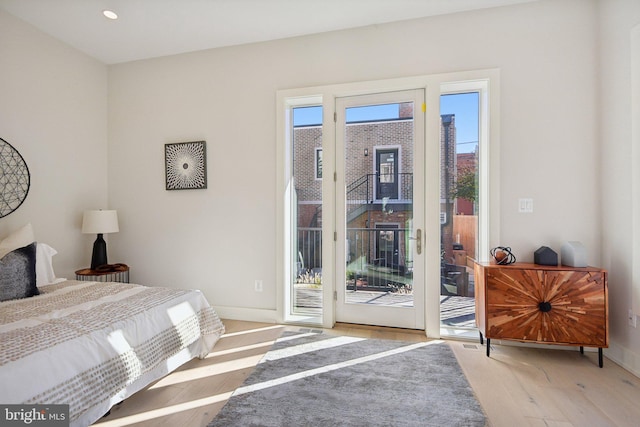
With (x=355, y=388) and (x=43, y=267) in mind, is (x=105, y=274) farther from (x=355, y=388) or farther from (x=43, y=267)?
(x=355, y=388)

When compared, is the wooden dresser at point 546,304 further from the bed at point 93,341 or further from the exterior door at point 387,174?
the bed at point 93,341

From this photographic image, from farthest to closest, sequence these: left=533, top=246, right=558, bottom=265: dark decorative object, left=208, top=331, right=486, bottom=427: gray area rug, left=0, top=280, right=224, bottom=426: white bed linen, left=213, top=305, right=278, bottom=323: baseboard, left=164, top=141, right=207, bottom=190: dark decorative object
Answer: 1. left=164, top=141, right=207, bottom=190: dark decorative object
2. left=213, top=305, right=278, bottom=323: baseboard
3. left=533, top=246, right=558, bottom=265: dark decorative object
4. left=208, top=331, right=486, bottom=427: gray area rug
5. left=0, top=280, right=224, bottom=426: white bed linen

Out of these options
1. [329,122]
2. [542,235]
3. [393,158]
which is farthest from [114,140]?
[542,235]

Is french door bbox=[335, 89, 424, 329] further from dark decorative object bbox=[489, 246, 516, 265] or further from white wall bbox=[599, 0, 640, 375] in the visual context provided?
white wall bbox=[599, 0, 640, 375]

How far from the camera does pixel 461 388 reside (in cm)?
188

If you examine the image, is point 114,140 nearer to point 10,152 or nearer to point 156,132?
point 156,132

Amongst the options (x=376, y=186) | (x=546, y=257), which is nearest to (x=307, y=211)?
(x=376, y=186)

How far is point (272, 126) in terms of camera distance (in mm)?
3039

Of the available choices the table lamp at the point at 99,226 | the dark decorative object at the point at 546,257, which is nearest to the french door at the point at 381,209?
the dark decorative object at the point at 546,257

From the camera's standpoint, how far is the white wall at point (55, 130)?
104 inches

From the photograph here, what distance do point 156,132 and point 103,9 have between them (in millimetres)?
1199

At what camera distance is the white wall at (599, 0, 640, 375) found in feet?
6.83

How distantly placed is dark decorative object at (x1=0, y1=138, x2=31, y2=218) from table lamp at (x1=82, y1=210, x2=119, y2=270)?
0.52 metres

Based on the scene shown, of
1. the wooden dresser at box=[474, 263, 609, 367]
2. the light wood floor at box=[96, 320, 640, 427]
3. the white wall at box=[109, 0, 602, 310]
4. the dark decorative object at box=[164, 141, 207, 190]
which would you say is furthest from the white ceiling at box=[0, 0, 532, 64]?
the light wood floor at box=[96, 320, 640, 427]
